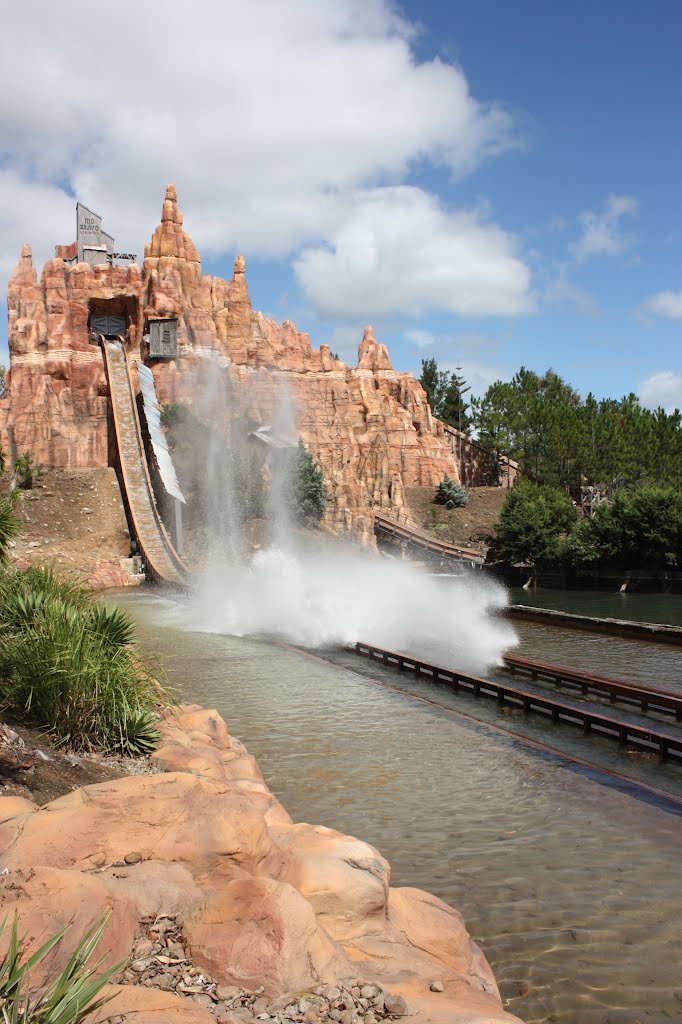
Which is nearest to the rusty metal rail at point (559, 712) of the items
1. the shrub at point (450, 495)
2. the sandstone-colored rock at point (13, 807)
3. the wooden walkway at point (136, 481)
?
the sandstone-colored rock at point (13, 807)

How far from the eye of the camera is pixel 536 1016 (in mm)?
4953

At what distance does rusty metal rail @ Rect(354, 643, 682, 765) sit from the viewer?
38.0 ft

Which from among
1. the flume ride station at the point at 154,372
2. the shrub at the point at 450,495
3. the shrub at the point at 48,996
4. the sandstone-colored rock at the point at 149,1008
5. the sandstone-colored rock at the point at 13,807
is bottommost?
the sandstone-colored rock at the point at 149,1008

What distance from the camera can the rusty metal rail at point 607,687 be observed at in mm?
14273

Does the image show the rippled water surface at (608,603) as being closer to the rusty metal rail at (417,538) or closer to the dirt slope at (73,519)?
the rusty metal rail at (417,538)

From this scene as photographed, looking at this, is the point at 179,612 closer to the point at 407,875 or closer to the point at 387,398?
the point at 407,875

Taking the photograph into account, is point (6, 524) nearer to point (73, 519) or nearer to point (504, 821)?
point (504, 821)

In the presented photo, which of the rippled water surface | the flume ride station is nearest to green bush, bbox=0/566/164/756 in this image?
the rippled water surface

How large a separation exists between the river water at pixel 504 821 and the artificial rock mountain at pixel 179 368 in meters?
36.7

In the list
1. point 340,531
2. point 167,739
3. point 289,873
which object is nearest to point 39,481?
point 340,531

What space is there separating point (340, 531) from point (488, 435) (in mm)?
27354

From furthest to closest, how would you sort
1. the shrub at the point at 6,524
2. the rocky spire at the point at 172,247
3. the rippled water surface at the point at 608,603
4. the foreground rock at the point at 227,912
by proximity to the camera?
the rocky spire at the point at 172,247
the rippled water surface at the point at 608,603
the shrub at the point at 6,524
the foreground rock at the point at 227,912

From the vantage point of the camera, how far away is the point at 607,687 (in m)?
15.6

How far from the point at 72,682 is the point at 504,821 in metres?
4.92
